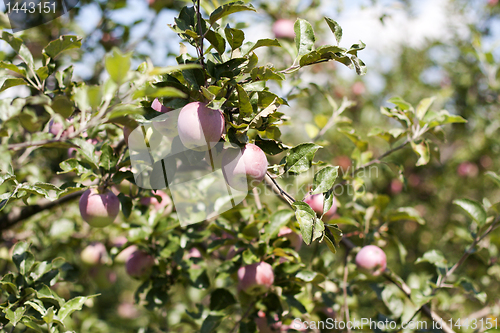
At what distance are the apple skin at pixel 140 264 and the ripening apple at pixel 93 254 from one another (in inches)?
17.8

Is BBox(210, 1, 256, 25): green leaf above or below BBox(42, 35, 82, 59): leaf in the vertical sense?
above

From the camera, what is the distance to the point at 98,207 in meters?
1.01

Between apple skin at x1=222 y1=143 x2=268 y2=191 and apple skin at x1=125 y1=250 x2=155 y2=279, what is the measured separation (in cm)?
72

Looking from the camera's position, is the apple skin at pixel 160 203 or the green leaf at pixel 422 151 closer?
the green leaf at pixel 422 151

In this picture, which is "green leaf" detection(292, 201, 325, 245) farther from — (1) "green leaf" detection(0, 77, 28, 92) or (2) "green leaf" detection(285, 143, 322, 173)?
(1) "green leaf" detection(0, 77, 28, 92)

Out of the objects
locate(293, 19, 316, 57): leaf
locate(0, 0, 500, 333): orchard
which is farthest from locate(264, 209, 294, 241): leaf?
locate(293, 19, 316, 57): leaf

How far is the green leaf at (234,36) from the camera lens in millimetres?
776

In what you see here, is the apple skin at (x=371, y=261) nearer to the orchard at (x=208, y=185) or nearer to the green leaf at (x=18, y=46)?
the orchard at (x=208, y=185)

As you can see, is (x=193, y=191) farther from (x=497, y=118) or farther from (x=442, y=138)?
(x=497, y=118)

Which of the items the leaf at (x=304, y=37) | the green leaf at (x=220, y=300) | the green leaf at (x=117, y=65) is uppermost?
the green leaf at (x=117, y=65)

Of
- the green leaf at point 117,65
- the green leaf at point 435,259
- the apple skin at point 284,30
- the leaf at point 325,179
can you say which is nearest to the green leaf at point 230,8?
the green leaf at point 117,65

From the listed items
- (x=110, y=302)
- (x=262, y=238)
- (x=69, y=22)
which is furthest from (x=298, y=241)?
(x=110, y=302)

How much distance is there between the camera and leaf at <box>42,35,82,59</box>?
104cm

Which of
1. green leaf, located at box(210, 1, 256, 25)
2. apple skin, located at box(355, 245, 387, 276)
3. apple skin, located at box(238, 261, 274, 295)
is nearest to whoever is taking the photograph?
green leaf, located at box(210, 1, 256, 25)
